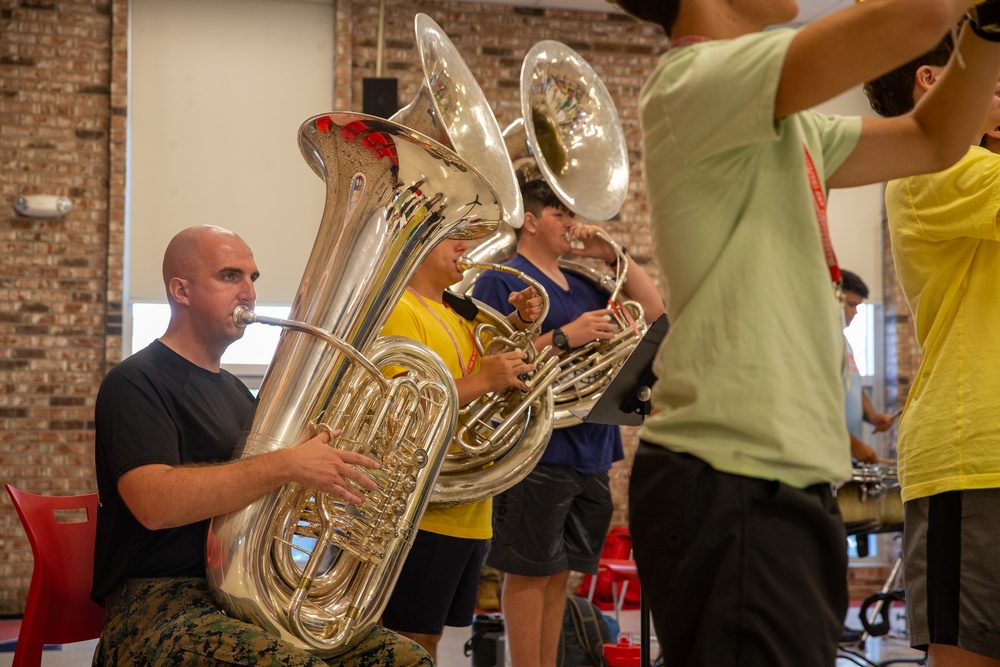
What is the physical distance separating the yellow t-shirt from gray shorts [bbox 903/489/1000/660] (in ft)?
3.89

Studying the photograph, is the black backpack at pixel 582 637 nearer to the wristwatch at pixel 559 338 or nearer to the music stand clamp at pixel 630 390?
the wristwatch at pixel 559 338

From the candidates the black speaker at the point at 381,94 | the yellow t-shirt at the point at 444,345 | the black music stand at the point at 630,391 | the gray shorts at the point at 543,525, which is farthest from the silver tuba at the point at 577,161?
the black speaker at the point at 381,94

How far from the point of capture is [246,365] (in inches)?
255

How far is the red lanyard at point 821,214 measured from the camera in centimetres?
126

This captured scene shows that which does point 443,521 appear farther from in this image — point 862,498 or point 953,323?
point 862,498

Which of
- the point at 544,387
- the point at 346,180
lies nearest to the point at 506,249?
the point at 544,387

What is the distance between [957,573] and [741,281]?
3.24 ft

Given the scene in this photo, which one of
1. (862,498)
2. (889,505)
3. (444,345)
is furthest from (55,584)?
(889,505)

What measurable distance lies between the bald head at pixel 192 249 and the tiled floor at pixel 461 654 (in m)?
2.70

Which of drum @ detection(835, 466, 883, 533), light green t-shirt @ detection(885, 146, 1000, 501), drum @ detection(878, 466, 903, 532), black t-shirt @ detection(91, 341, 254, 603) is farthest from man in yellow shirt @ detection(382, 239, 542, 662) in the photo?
drum @ detection(878, 466, 903, 532)

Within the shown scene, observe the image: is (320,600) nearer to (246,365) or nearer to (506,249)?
(506,249)

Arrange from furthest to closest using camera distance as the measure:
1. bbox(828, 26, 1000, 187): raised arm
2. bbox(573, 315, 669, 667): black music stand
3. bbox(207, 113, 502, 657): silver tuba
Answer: bbox(573, 315, 669, 667): black music stand → bbox(207, 113, 502, 657): silver tuba → bbox(828, 26, 1000, 187): raised arm

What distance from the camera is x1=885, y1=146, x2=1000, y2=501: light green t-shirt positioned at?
1.87 m

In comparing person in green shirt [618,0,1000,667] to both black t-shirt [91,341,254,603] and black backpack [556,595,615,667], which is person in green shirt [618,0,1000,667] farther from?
black backpack [556,595,615,667]
